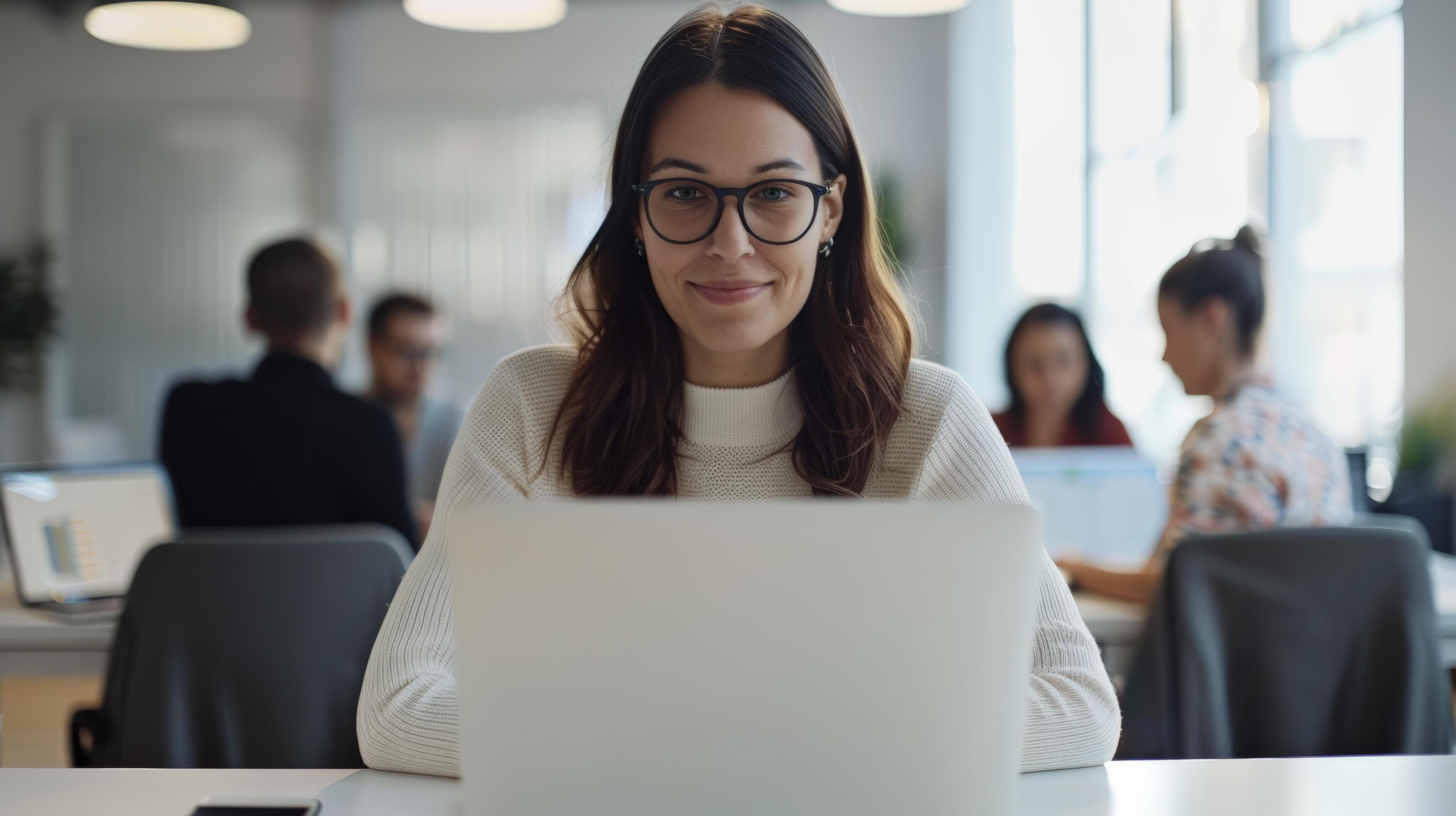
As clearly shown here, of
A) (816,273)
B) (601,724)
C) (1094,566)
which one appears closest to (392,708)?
(601,724)

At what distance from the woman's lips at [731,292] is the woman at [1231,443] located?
3.74 feet

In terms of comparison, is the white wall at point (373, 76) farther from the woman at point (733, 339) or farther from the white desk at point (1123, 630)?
the woman at point (733, 339)

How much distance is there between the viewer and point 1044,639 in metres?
1.12

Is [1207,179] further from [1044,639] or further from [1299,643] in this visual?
[1044,639]

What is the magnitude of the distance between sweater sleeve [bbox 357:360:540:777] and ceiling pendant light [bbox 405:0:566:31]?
225 centimetres

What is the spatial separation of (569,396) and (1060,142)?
564 centimetres

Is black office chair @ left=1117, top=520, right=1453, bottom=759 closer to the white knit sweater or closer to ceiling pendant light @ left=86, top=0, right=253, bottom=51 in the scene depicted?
the white knit sweater

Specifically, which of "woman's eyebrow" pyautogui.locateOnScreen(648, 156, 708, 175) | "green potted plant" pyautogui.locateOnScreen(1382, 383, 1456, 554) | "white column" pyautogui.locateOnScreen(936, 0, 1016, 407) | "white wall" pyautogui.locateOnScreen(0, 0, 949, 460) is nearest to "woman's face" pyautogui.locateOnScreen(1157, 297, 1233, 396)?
"woman's eyebrow" pyautogui.locateOnScreen(648, 156, 708, 175)

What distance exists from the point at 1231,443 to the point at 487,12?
2.31 meters

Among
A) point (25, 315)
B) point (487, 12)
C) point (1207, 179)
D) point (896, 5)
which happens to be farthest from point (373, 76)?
point (1207, 179)

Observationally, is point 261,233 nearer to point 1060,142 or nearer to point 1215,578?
point 1060,142

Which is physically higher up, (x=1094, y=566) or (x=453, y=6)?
(x=453, y=6)

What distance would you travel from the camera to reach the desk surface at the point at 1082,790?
936mm

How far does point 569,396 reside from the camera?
141 cm
